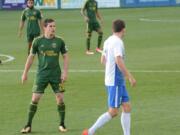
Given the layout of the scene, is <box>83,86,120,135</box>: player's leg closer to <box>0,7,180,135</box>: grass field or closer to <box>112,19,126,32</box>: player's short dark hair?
<box>0,7,180,135</box>: grass field

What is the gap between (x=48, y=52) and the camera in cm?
1282

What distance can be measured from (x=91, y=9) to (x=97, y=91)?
34.8 ft

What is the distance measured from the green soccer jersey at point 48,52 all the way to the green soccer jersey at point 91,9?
1486 cm

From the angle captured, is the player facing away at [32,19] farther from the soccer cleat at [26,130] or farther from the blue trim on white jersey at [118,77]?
the blue trim on white jersey at [118,77]

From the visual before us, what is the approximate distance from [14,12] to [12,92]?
42.3 metres

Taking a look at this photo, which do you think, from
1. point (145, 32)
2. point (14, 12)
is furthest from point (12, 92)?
point (14, 12)

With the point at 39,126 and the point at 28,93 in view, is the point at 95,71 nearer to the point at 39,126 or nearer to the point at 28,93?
the point at 28,93

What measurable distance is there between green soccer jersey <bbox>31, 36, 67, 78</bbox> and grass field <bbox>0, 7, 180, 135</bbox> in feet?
3.58

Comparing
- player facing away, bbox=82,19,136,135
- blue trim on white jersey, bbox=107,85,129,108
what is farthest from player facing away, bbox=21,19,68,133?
blue trim on white jersey, bbox=107,85,129,108

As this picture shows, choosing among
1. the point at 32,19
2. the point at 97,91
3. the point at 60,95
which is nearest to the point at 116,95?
the point at 60,95

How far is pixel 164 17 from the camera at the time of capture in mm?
47875

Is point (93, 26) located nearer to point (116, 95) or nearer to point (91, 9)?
point (91, 9)

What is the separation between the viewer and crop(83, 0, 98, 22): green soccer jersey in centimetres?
2767

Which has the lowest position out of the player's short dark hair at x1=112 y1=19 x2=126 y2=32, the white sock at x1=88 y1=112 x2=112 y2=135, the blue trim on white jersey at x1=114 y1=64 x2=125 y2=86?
the white sock at x1=88 y1=112 x2=112 y2=135
